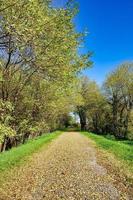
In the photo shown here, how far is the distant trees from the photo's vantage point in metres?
67.4

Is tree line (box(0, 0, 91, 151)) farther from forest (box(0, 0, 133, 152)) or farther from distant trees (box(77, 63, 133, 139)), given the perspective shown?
distant trees (box(77, 63, 133, 139))

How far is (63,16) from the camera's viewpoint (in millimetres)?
13367

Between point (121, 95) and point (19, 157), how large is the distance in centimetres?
5241

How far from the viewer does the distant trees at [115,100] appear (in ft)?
221

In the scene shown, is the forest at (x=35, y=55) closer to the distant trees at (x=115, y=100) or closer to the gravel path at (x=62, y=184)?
the gravel path at (x=62, y=184)

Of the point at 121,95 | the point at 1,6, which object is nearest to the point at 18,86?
the point at 1,6

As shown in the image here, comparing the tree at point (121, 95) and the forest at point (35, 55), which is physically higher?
the tree at point (121, 95)

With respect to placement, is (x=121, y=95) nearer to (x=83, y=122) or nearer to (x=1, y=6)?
(x=83, y=122)

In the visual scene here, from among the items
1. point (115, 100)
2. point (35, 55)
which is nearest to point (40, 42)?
point (35, 55)

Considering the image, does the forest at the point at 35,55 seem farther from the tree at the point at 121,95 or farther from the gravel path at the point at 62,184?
the tree at the point at 121,95

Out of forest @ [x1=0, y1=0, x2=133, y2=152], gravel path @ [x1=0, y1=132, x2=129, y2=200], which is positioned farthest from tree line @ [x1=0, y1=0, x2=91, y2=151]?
gravel path @ [x1=0, y1=132, x2=129, y2=200]

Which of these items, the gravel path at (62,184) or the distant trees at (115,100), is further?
Result: the distant trees at (115,100)

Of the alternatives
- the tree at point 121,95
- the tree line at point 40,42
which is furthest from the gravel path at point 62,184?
the tree at point 121,95

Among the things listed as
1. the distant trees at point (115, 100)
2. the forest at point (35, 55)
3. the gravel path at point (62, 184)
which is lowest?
the gravel path at point (62, 184)
